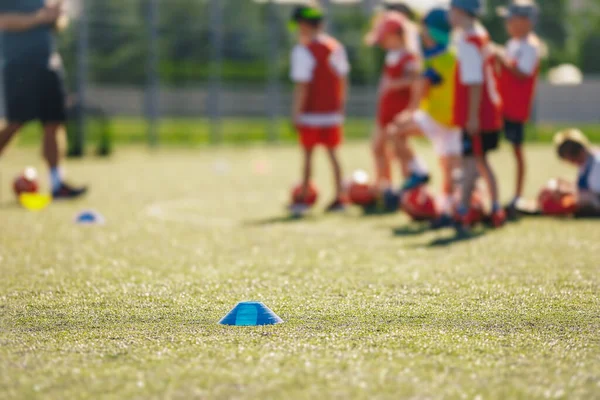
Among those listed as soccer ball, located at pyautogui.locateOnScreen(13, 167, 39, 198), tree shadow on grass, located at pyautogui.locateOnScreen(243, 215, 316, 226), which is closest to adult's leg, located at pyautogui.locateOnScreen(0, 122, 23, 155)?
soccer ball, located at pyautogui.locateOnScreen(13, 167, 39, 198)

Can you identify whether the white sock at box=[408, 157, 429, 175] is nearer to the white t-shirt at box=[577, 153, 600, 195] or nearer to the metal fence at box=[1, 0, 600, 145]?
the white t-shirt at box=[577, 153, 600, 195]

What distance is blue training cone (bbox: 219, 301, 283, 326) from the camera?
147 inches

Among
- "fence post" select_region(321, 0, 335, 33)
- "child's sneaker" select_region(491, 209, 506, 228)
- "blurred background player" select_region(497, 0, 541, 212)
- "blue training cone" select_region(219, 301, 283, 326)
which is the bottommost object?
"child's sneaker" select_region(491, 209, 506, 228)

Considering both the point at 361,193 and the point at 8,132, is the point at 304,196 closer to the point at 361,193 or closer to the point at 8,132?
the point at 361,193

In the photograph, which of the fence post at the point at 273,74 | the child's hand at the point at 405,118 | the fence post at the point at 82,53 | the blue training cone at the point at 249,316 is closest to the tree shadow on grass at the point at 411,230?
the child's hand at the point at 405,118

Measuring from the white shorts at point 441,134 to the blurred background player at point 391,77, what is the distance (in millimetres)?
860

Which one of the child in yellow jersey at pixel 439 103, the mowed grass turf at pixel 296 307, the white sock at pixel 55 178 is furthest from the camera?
the white sock at pixel 55 178

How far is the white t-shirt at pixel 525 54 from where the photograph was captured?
7816 mm

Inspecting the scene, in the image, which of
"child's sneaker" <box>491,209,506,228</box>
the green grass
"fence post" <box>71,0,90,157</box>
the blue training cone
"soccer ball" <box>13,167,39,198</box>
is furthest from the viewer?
the green grass

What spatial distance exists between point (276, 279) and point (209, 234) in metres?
2.07

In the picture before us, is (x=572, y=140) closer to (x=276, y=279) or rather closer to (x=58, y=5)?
(x=276, y=279)

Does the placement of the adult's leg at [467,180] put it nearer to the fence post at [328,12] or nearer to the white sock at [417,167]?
the white sock at [417,167]

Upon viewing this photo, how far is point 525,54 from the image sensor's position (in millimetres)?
7820

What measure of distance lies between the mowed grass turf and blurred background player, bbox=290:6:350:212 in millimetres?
790
